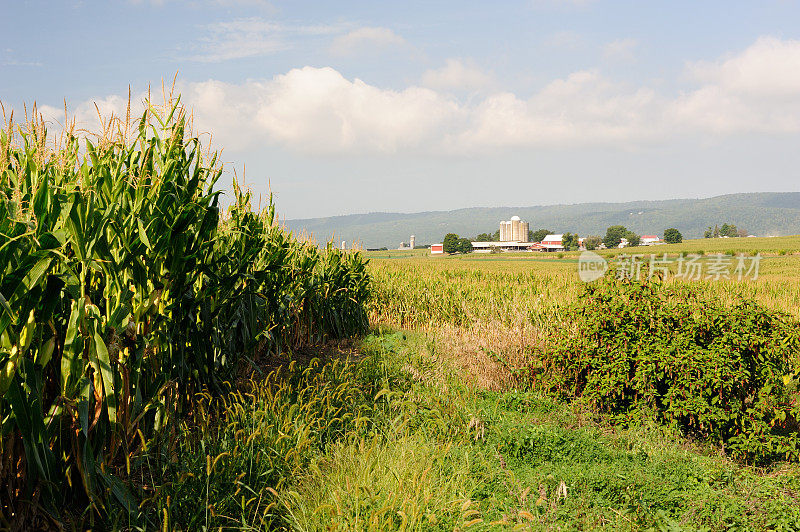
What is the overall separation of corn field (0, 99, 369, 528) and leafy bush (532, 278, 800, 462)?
11.3ft

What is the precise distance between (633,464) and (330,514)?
256 cm

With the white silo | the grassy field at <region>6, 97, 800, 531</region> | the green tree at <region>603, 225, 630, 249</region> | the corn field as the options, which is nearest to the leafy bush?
the grassy field at <region>6, 97, 800, 531</region>

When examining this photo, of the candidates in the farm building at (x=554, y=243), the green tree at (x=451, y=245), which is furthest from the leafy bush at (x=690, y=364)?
the farm building at (x=554, y=243)

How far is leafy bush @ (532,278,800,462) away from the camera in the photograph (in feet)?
15.6

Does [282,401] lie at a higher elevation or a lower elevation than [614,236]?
lower

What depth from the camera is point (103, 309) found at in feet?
11.0

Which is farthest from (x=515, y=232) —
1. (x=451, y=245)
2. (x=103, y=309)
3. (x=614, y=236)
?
(x=103, y=309)

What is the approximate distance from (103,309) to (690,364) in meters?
4.85

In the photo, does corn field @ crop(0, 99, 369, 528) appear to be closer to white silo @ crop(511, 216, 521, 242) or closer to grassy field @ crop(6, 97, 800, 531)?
grassy field @ crop(6, 97, 800, 531)

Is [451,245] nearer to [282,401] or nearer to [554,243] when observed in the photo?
[554,243]

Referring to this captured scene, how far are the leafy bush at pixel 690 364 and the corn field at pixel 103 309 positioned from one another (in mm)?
3458

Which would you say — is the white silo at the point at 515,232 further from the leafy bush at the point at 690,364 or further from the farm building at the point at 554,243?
the leafy bush at the point at 690,364

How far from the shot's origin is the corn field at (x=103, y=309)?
2619 millimetres

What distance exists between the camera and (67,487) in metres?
2.98
